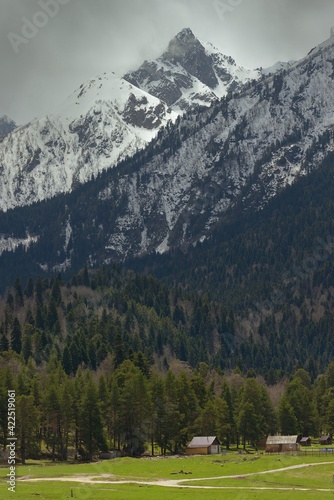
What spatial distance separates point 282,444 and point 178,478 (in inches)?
2020

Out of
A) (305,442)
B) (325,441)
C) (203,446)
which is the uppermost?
(325,441)

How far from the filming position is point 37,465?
14625 centimetres

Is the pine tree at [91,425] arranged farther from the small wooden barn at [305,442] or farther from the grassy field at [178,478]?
the small wooden barn at [305,442]

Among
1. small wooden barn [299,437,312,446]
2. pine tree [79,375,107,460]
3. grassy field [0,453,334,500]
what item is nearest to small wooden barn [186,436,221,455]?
grassy field [0,453,334,500]

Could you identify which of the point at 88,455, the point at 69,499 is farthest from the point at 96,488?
the point at 88,455

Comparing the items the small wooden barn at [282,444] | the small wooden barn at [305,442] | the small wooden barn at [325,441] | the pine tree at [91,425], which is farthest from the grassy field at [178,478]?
the small wooden barn at [325,441]

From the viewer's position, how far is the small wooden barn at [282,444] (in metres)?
171

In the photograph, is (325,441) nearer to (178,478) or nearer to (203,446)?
(203,446)

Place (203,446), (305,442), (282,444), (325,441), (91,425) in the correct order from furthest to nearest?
(325,441), (305,442), (282,444), (203,446), (91,425)

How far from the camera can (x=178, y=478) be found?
124625 mm

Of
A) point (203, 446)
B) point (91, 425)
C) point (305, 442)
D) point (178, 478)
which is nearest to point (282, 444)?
point (305, 442)

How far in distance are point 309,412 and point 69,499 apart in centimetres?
10404

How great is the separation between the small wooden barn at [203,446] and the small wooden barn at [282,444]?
978 centimetres

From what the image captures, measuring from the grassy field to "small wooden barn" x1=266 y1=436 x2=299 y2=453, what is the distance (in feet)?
47.2
